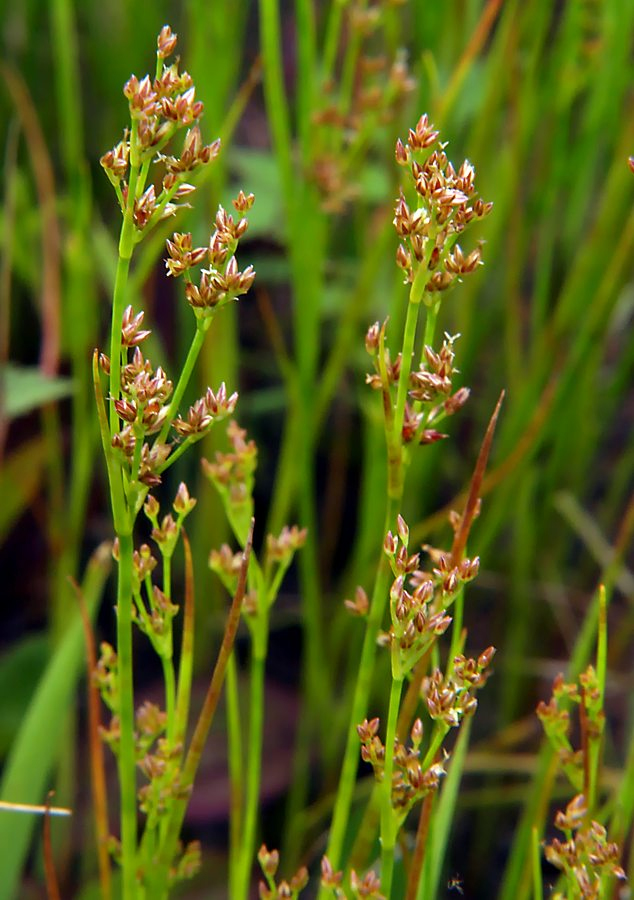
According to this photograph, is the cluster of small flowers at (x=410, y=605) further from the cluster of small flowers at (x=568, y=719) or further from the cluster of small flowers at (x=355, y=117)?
the cluster of small flowers at (x=355, y=117)

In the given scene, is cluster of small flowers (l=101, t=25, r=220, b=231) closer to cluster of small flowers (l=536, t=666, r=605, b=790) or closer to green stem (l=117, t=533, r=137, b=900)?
green stem (l=117, t=533, r=137, b=900)

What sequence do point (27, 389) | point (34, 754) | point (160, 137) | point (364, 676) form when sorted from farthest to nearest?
point (27, 389) → point (34, 754) → point (364, 676) → point (160, 137)

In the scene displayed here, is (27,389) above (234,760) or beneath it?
above

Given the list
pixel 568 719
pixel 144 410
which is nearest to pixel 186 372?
pixel 144 410

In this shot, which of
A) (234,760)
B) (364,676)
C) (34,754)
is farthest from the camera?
(34,754)

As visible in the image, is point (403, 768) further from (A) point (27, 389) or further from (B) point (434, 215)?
(A) point (27, 389)

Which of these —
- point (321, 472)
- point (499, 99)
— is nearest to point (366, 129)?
point (499, 99)

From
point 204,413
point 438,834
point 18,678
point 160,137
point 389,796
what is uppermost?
point 160,137
